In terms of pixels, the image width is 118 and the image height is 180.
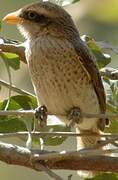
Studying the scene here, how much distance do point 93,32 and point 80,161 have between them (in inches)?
141

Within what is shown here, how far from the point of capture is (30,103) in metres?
4.18

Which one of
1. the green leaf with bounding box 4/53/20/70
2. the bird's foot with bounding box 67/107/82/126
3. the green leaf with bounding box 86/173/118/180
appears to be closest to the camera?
the green leaf with bounding box 86/173/118/180

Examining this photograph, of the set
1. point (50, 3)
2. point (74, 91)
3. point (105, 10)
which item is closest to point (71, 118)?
point (74, 91)

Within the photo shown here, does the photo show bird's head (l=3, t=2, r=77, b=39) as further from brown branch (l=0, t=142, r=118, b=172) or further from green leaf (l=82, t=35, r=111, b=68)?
brown branch (l=0, t=142, r=118, b=172)

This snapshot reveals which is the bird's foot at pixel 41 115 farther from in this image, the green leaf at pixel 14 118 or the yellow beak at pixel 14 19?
the yellow beak at pixel 14 19

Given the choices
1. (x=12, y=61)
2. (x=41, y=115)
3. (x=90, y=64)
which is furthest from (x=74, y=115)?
(x=12, y=61)

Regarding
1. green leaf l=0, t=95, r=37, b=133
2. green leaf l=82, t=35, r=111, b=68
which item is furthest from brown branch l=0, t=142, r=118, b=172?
green leaf l=82, t=35, r=111, b=68

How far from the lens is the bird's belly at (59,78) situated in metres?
4.13

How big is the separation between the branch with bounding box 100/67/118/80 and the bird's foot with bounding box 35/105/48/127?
0.38 m

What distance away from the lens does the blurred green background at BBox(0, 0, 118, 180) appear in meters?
5.91

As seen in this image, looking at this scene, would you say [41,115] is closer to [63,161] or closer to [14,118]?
[14,118]

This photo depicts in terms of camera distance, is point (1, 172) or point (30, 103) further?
point (1, 172)

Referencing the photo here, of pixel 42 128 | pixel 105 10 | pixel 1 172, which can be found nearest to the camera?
pixel 42 128

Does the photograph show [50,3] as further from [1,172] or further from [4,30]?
[1,172]
